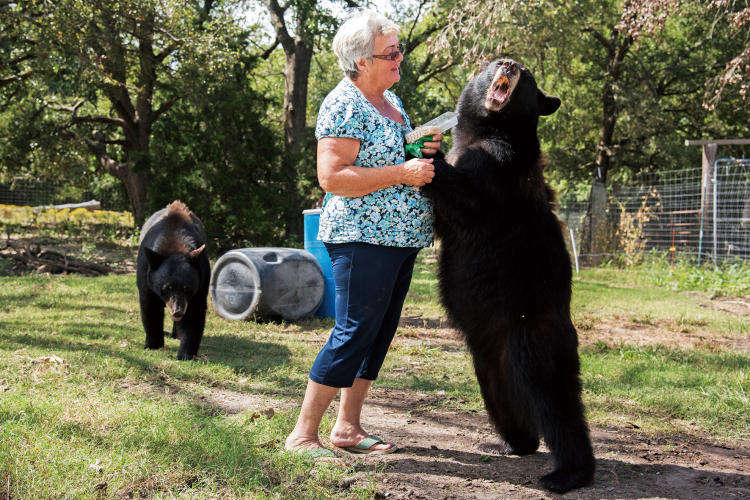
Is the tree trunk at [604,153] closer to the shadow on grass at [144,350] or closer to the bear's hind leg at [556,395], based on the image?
the shadow on grass at [144,350]

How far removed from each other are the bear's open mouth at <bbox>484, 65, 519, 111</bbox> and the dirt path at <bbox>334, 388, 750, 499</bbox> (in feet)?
5.83

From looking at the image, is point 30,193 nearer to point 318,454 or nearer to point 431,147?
point 318,454

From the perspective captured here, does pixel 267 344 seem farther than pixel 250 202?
No

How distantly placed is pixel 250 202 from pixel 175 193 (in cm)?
160

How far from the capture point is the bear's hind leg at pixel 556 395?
2.70 meters

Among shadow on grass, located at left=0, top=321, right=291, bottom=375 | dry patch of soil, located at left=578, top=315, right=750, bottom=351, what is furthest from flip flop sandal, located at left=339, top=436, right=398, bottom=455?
dry patch of soil, located at left=578, top=315, right=750, bottom=351

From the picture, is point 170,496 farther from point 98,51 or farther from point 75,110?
point 75,110

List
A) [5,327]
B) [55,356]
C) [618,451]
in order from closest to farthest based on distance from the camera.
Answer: [618,451], [55,356], [5,327]

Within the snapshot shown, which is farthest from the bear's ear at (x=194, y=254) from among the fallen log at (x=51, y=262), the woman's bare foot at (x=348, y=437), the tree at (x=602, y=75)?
the tree at (x=602, y=75)

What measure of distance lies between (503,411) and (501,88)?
1.63m

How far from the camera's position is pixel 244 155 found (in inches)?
498

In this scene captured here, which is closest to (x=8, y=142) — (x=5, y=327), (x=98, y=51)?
(x=98, y=51)

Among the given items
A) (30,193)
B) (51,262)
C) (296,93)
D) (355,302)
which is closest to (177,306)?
(355,302)

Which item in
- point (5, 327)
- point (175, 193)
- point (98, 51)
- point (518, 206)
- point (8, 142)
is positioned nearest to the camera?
point (518, 206)
